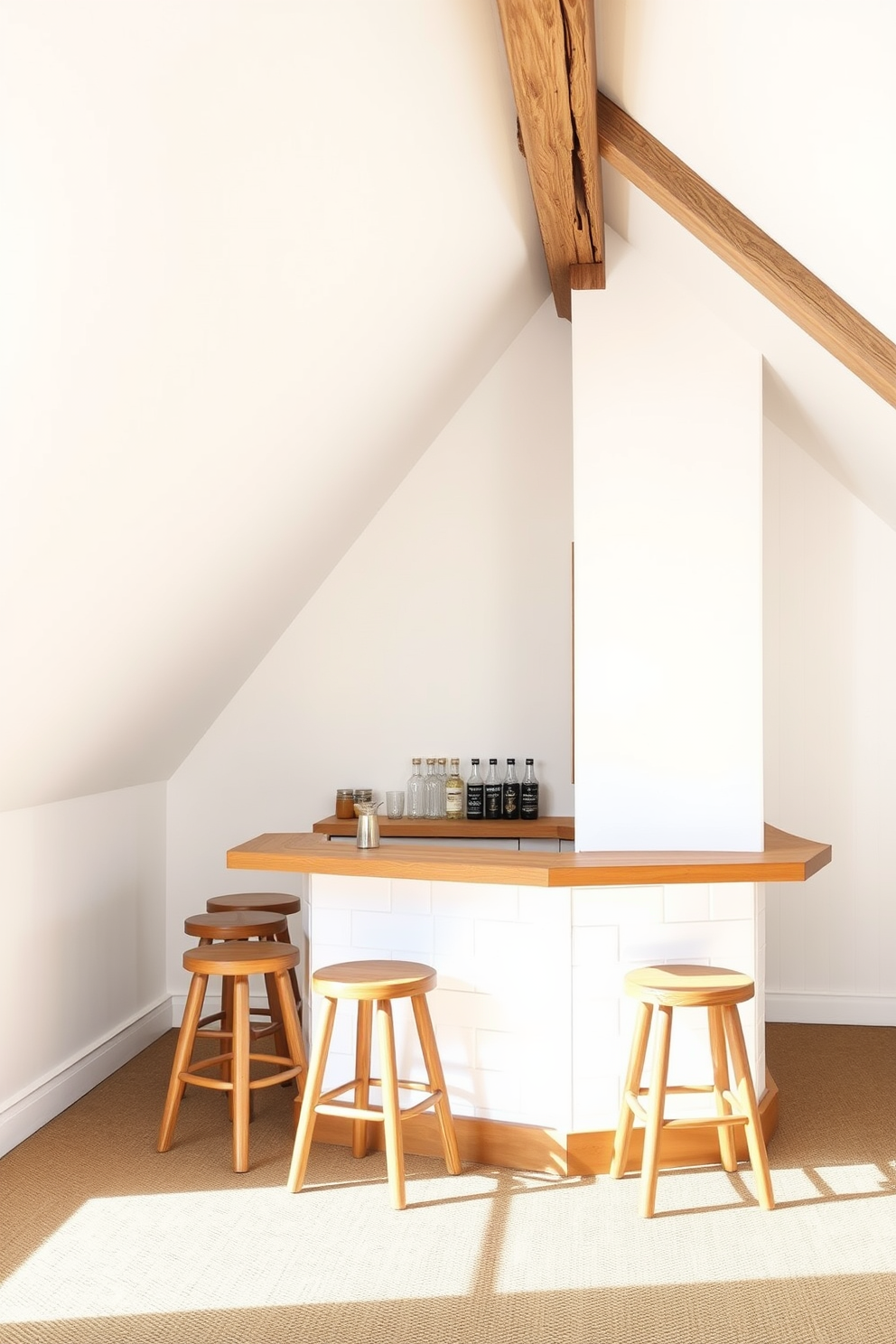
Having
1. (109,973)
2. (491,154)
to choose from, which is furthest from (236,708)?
(491,154)

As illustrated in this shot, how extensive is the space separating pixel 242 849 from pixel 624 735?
1.30 meters

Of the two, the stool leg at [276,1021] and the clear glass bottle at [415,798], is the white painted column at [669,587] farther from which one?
the clear glass bottle at [415,798]

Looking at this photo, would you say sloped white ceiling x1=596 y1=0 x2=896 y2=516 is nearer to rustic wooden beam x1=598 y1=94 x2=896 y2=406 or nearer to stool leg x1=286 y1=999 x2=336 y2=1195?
rustic wooden beam x1=598 y1=94 x2=896 y2=406

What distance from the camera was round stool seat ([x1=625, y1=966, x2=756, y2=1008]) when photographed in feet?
9.89

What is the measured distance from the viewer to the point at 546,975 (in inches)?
132

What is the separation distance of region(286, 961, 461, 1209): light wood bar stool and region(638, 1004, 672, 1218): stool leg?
22.8 inches

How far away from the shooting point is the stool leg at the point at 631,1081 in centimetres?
319

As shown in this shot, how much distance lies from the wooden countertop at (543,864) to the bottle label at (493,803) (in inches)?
46.7

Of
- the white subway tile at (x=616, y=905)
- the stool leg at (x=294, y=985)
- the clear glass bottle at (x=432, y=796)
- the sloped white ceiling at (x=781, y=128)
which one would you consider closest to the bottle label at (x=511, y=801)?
the clear glass bottle at (x=432, y=796)

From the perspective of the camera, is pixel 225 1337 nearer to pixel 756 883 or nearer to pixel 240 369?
pixel 756 883

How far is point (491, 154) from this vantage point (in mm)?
3203

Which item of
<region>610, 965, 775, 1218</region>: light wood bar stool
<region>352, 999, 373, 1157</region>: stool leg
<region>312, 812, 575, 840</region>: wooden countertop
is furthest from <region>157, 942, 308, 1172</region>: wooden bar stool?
<region>610, 965, 775, 1218</region>: light wood bar stool

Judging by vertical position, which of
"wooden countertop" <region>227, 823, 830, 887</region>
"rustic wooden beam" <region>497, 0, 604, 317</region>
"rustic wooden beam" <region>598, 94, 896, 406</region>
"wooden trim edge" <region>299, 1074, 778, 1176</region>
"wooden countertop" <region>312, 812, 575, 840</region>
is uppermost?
"rustic wooden beam" <region>497, 0, 604, 317</region>

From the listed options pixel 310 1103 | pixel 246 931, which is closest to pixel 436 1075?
pixel 310 1103
